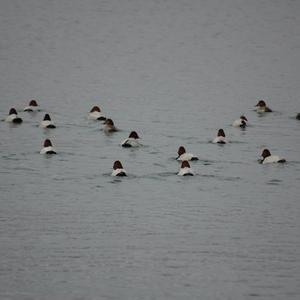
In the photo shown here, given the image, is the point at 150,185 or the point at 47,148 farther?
the point at 47,148

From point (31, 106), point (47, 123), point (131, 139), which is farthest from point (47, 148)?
point (31, 106)

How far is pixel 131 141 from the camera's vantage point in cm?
3172

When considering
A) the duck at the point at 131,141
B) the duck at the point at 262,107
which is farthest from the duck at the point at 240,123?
the duck at the point at 131,141

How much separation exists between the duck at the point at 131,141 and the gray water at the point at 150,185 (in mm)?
577

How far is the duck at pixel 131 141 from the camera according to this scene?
31.7 meters

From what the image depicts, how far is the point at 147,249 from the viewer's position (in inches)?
821

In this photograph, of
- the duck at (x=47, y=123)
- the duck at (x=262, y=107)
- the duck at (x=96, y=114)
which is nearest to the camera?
the duck at (x=47, y=123)

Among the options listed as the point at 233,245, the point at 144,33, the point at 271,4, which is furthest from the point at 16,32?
the point at 233,245

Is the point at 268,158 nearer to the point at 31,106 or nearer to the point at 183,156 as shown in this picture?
the point at 183,156

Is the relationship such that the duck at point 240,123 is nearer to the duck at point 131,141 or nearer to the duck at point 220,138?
the duck at point 220,138

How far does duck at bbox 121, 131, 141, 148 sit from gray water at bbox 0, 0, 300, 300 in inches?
22.7

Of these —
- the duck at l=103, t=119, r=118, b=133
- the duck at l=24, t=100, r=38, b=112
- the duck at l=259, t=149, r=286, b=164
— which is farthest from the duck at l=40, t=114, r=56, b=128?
the duck at l=259, t=149, r=286, b=164

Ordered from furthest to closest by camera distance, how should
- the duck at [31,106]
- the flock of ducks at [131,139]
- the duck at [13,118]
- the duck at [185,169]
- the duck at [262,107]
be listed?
the duck at [262,107], the duck at [31,106], the duck at [13,118], the flock of ducks at [131,139], the duck at [185,169]

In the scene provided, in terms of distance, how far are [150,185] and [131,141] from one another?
5351 millimetres
